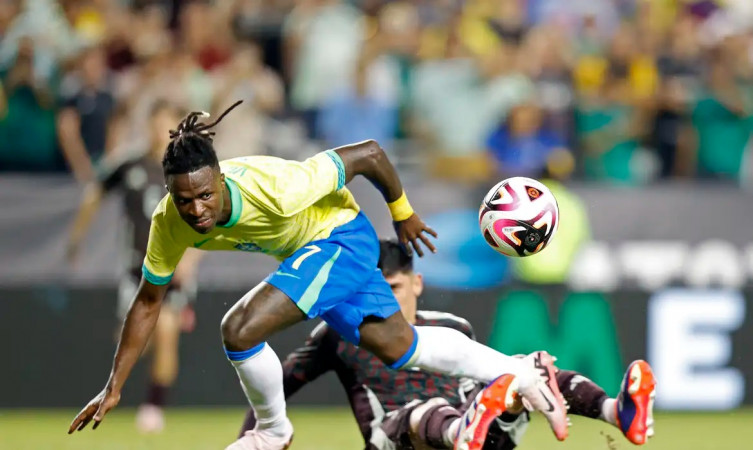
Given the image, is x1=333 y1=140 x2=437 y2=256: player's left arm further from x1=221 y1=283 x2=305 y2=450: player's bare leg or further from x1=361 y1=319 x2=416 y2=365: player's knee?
x1=221 y1=283 x2=305 y2=450: player's bare leg

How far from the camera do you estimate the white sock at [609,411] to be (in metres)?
6.21

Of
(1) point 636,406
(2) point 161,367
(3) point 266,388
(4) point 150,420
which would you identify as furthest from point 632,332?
(3) point 266,388

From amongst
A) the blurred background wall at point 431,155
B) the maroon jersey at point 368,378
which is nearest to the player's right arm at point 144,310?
the maroon jersey at point 368,378

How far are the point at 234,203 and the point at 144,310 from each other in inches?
35.0

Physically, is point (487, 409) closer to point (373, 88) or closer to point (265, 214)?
point (265, 214)

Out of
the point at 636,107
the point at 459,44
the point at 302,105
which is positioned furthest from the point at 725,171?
the point at 302,105

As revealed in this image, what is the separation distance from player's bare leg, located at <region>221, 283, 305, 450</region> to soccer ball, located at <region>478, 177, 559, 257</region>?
1.16 metres

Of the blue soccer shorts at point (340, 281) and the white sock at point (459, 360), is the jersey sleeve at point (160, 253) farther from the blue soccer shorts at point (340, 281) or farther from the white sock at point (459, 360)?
the white sock at point (459, 360)

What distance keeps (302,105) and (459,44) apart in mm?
1649

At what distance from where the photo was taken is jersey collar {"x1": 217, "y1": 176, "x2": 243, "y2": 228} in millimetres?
5973

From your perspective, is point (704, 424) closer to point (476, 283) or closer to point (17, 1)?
point (476, 283)

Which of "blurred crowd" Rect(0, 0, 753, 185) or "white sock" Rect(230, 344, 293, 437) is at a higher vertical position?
"blurred crowd" Rect(0, 0, 753, 185)

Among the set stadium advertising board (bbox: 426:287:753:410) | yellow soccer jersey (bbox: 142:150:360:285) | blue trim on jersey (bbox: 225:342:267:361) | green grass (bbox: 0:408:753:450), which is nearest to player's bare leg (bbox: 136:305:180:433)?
green grass (bbox: 0:408:753:450)

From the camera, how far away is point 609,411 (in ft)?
20.5
